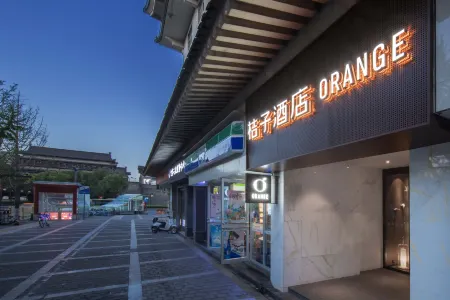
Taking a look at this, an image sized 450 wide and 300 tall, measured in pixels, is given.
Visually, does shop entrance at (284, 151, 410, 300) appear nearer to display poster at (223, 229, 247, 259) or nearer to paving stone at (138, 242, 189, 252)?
display poster at (223, 229, 247, 259)

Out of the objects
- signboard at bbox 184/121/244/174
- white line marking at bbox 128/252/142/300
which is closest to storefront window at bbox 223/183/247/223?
signboard at bbox 184/121/244/174

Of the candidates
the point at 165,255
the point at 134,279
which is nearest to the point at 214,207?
the point at 165,255

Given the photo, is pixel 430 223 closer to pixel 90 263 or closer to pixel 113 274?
pixel 113 274

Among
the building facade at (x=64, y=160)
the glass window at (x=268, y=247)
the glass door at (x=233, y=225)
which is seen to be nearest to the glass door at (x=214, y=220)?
the glass door at (x=233, y=225)

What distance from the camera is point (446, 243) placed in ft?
12.9

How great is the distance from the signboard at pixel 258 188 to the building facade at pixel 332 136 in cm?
3

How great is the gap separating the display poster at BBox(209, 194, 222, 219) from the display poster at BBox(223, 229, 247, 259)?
226cm

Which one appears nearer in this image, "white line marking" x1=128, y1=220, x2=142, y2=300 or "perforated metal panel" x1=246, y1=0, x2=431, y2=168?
"perforated metal panel" x1=246, y1=0, x2=431, y2=168

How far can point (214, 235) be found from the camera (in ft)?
A: 41.9

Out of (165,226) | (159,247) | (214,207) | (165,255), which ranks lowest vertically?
(165,226)

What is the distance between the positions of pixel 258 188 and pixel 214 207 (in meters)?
5.42

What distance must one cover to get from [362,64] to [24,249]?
585 inches

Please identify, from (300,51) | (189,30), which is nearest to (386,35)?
(300,51)

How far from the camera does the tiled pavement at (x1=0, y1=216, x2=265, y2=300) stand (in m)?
7.41
